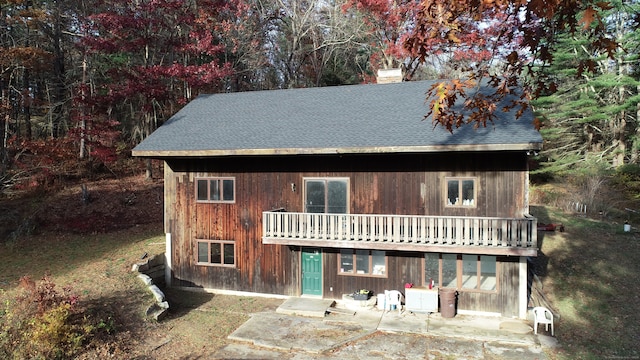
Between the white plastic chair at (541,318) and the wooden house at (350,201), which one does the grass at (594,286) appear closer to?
the white plastic chair at (541,318)

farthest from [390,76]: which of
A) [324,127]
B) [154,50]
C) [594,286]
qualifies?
[154,50]

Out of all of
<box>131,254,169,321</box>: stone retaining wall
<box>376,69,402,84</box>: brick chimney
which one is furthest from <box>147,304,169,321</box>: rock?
<box>376,69,402,84</box>: brick chimney

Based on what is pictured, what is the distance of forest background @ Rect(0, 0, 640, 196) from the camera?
969 inches

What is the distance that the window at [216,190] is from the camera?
54.1 ft

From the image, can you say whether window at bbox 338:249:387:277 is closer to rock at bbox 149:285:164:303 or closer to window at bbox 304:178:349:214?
window at bbox 304:178:349:214

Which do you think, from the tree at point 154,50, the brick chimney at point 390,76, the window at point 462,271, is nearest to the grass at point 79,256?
the tree at point 154,50

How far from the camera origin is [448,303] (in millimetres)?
13570

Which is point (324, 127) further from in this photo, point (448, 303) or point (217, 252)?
point (448, 303)

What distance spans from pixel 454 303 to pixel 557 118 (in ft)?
77.3

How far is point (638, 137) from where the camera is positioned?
2667 cm

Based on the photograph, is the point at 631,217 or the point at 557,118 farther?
the point at 557,118

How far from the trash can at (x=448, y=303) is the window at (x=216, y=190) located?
8604 millimetres

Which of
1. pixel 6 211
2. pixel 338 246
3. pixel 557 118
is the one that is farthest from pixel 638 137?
pixel 6 211

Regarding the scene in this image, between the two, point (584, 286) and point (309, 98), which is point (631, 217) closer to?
point (584, 286)
